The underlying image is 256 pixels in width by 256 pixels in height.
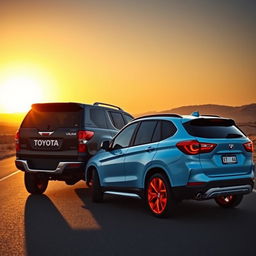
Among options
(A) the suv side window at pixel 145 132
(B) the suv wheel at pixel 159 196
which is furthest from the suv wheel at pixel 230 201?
(A) the suv side window at pixel 145 132

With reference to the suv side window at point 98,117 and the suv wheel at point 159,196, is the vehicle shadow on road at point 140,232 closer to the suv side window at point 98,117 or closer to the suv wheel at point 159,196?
the suv wheel at point 159,196

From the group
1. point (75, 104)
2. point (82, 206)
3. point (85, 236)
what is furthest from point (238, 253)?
point (75, 104)

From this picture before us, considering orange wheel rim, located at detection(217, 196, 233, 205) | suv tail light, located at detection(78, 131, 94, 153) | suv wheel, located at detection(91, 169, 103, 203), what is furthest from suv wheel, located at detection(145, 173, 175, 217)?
suv tail light, located at detection(78, 131, 94, 153)

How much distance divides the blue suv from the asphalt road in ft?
1.39

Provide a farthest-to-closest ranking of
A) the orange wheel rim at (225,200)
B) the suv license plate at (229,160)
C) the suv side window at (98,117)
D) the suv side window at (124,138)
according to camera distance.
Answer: the suv side window at (98,117) < the suv side window at (124,138) < the orange wheel rim at (225,200) < the suv license plate at (229,160)

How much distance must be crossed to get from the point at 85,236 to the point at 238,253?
6.97 feet

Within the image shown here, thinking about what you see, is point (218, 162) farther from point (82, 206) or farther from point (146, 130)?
point (82, 206)

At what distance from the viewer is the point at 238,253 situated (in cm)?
566

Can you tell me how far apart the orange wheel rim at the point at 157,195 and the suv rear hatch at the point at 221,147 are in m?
0.86

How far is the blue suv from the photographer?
25.1 feet

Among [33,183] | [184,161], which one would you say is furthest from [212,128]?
[33,183]

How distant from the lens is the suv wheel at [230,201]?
9.11m

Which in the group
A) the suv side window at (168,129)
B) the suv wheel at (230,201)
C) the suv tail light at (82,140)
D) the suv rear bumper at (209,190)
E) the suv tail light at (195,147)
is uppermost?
the suv side window at (168,129)

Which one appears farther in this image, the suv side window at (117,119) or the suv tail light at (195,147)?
the suv side window at (117,119)
